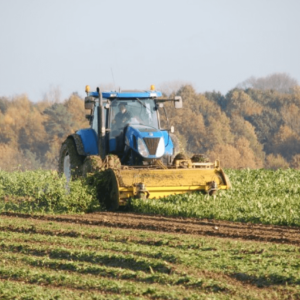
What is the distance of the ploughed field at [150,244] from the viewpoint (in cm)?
728

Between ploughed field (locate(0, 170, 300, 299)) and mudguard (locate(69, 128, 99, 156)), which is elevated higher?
mudguard (locate(69, 128, 99, 156))

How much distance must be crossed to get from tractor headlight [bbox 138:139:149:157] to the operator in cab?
814 millimetres

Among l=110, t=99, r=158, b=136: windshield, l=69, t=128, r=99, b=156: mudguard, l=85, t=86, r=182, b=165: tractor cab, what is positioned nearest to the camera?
l=85, t=86, r=182, b=165: tractor cab

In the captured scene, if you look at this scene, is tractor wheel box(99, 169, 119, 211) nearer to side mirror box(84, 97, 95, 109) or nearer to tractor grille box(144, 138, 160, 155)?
tractor grille box(144, 138, 160, 155)

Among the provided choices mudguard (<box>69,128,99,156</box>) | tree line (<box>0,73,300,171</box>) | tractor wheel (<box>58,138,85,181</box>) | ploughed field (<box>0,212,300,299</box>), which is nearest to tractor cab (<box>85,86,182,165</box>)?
mudguard (<box>69,128,99,156</box>)

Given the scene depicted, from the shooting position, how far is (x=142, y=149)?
45.8 feet

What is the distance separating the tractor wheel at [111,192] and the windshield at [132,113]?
4.21ft

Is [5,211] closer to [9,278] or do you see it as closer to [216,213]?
[216,213]

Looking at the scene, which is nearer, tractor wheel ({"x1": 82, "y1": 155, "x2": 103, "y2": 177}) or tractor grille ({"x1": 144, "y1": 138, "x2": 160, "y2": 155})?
tractor wheel ({"x1": 82, "y1": 155, "x2": 103, "y2": 177})

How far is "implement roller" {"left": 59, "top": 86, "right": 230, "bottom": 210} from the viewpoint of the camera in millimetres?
13422

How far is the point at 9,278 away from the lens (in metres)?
7.87

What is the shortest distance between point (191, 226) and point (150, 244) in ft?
5.87

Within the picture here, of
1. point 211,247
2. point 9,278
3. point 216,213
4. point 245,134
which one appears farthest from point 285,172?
point 245,134

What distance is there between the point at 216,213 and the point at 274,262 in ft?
13.7
